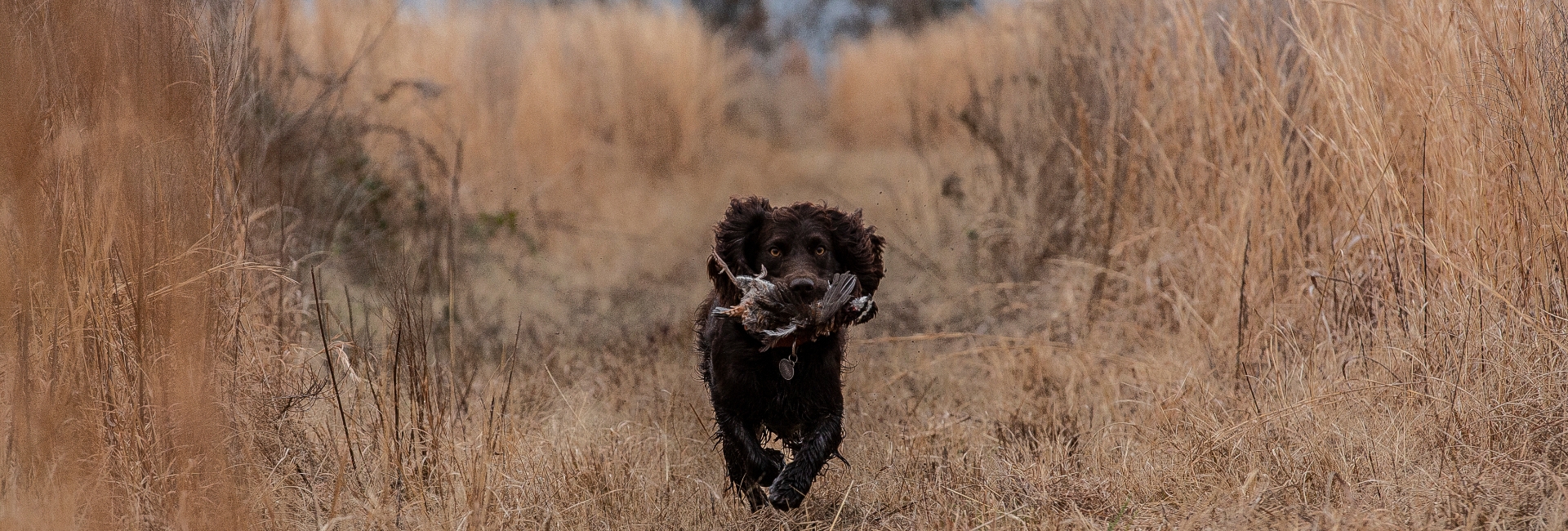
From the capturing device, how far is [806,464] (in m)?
3.36

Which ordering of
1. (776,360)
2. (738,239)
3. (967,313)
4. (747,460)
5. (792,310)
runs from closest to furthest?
1. (792,310)
2. (747,460)
3. (776,360)
4. (738,239)
5. (967,313)

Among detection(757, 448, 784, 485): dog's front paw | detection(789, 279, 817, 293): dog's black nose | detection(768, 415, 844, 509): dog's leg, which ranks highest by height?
detection(789, 279, 817, 293): dog's black nose

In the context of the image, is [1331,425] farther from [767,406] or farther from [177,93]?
[177,93]

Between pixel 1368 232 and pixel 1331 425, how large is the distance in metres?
1.07

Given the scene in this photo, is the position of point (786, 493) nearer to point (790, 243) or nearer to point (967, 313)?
point (790, 243)

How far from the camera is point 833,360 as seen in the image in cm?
365

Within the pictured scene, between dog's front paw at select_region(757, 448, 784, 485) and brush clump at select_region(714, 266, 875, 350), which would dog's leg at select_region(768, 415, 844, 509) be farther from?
brush clump at select_region(714, 266, 875, 350)

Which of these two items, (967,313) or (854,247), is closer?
(854,247)

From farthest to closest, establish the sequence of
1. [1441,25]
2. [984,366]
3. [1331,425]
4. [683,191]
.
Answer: [683,191]
[984,366]
[1441,25]
[1331,425]

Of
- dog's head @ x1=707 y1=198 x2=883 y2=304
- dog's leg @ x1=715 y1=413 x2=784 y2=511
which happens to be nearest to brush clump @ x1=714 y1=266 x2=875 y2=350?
dog's head @ x1=707 y1=198 x2=883 y2=304

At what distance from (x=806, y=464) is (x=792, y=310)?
45cm

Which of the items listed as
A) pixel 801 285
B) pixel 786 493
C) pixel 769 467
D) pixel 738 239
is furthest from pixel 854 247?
pixel 786 493

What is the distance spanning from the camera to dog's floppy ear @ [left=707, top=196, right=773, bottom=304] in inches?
148

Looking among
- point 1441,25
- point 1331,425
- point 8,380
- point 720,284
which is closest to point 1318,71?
point 1441,25
